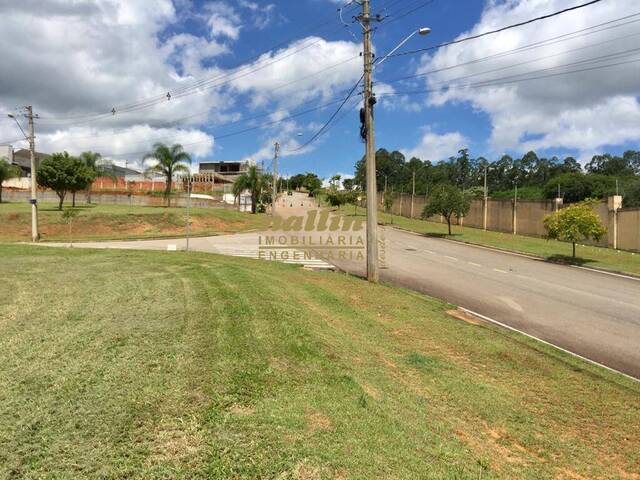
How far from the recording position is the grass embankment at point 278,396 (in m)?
3.46

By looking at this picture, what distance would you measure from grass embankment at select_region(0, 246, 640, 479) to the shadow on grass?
16658 millimetres

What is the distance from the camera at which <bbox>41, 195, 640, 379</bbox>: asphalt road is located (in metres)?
9.14

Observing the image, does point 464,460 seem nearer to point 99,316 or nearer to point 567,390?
point 567,390

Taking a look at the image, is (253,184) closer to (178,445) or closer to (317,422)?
(317,422)

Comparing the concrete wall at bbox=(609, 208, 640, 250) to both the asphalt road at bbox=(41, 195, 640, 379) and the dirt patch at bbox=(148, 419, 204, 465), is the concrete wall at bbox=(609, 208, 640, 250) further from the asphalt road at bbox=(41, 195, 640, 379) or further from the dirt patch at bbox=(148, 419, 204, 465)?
the dirt patch at bbox=(148, 419, 204, 465)

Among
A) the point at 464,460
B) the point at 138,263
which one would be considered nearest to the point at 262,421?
the point at 464,460

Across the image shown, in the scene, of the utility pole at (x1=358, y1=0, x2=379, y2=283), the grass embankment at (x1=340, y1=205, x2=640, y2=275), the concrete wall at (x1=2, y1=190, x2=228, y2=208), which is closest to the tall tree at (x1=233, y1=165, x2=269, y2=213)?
the concrete wall at (x1=2, y1=190, x2=228, y2=208)

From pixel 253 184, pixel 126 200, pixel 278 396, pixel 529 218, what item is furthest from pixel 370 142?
pixel 126 200

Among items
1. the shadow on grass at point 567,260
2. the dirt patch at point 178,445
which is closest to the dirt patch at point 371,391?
the dirt patch at point 178,445

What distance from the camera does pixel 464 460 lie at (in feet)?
12.5

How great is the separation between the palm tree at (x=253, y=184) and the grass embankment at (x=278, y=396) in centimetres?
5060

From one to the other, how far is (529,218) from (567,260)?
1547cm

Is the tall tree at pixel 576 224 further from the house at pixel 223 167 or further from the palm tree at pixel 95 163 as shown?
the house at pixel 223 167

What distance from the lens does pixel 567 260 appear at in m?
22.9
